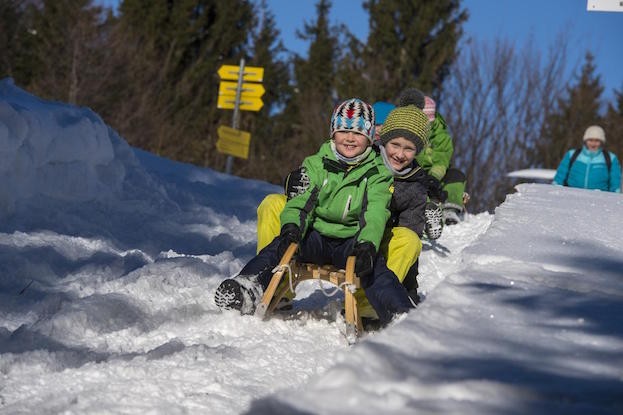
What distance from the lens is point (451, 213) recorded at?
8.62m

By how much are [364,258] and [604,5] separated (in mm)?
5430

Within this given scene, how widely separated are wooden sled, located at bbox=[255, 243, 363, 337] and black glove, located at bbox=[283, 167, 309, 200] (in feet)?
1.13

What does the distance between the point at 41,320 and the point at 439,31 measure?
20171 millimetres

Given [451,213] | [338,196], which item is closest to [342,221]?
[338,196]

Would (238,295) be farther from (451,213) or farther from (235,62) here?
(235,62)

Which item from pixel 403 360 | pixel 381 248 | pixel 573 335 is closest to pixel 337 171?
pixel 381 248

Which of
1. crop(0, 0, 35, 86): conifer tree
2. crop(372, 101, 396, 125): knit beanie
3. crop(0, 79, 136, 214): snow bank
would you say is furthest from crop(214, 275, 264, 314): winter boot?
crop(0, 0, 35, 86): conifer tree

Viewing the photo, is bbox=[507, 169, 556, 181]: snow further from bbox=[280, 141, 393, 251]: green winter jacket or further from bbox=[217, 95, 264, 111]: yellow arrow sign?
bbox=[280, 141, 393, 251]: green winter jacket

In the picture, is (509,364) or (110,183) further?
(110,183)

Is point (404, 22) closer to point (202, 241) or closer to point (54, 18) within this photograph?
point (54, 18)

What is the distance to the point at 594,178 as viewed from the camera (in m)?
9.33

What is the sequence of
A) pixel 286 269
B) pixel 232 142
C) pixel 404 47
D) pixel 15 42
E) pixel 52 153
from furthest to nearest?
pixel 404 47, pixel 15 42, pixel 232 142, pixel 52 153, pixel 286 269

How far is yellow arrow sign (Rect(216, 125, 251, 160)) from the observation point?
1226 centimetres

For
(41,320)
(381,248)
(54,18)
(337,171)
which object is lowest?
(41,320)
